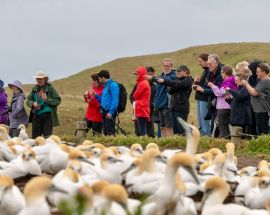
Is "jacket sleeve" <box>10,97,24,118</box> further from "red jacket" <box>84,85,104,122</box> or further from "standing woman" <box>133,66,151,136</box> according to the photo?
"standing woman" <box>133,66,151,136</box>

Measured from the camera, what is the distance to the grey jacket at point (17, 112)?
1914 centimetres

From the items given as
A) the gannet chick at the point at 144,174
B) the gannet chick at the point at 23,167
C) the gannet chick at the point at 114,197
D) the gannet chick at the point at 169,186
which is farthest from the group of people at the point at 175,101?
the gannet chick at the point at 114,197

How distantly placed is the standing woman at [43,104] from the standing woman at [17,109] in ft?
2.17

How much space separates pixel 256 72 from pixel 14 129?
269 inches

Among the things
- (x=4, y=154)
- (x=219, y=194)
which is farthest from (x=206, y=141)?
(x=219, y=194)

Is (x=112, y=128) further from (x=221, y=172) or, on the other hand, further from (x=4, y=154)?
(x=221, y=172)

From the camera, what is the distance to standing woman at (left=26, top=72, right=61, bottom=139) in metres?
18.3

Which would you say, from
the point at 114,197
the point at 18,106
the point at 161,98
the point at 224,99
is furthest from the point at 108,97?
the point at 114,197

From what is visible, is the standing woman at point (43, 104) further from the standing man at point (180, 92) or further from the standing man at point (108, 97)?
the standing man at point (180, 92)

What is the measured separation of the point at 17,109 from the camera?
752 inches

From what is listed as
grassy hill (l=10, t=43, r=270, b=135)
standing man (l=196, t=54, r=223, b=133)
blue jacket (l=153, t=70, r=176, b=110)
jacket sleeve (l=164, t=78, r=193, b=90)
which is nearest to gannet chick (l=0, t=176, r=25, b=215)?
standing man (l=196, t=54, r=223, b=133)

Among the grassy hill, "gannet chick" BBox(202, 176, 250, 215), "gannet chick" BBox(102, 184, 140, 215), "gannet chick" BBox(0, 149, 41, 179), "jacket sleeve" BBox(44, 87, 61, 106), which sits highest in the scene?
"jacket sleeve" BBox(44, 87, 61, 106)

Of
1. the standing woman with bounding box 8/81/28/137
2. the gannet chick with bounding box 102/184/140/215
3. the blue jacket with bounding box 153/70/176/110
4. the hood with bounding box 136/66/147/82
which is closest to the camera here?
the gannet chick with bounding box 102/184/140/215

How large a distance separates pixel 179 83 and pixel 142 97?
4.82 feet
